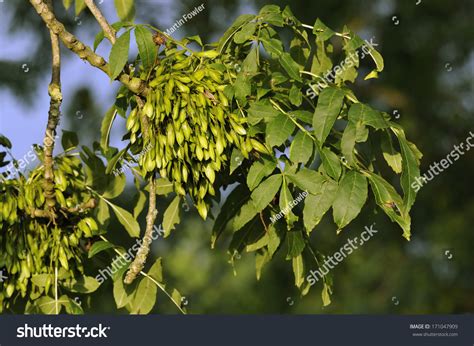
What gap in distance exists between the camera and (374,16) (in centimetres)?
520

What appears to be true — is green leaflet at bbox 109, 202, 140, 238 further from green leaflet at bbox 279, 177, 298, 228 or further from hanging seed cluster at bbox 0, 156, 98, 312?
green leaflet at bbox 279, 177, 298, 228

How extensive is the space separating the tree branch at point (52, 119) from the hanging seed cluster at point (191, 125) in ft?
0.63

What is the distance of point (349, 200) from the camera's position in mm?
1571

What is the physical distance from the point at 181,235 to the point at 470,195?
1.82 m

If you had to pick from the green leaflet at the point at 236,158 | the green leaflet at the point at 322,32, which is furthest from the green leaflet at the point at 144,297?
the green leaflet at the point at 322,32

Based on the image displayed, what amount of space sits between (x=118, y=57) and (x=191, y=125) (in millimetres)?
189

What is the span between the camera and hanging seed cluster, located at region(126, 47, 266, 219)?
1.59m

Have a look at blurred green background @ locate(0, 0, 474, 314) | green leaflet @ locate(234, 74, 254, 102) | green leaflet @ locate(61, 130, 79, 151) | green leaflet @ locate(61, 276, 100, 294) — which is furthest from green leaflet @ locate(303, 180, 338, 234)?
blurred green background @ locate(0, 0, 474, 314)

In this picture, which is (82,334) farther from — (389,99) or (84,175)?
(389,99)

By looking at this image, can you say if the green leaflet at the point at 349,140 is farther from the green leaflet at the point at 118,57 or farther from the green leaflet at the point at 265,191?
the green leaflet at the point at 118,57

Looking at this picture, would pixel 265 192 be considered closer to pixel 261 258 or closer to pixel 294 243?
pixel 294 243

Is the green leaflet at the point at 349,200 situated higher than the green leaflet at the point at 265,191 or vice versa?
the green leaflet at the point at 265,191

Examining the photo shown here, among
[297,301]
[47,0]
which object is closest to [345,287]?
[297,301]

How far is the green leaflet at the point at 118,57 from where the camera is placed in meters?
1.60
